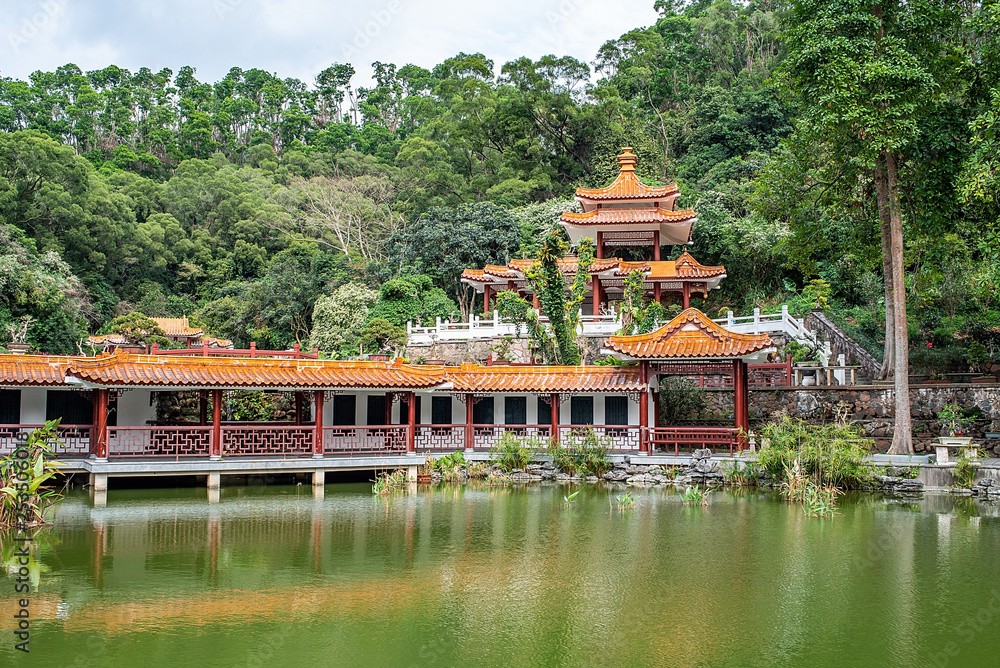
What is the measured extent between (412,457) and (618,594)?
9083 millimetres

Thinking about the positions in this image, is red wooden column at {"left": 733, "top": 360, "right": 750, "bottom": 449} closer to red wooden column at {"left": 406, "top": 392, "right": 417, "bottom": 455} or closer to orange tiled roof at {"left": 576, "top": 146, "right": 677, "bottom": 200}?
red wooden column at {"left": 406, "top": 392, "right": 417, "bottom": 455}

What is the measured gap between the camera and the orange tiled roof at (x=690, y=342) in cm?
1702

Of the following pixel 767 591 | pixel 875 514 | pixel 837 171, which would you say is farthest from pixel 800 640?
pixel 837 171

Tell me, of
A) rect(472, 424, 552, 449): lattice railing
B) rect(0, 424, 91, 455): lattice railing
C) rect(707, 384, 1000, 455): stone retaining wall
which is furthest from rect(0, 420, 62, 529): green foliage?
rect(707, 384, 1000, 455): stone retaining wall

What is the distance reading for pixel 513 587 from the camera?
28.0ft

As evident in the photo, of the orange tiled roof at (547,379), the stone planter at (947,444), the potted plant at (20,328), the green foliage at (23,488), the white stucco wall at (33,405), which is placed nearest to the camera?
the green foliage at (23,488)

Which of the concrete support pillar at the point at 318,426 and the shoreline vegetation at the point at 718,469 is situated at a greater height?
the concrete support pillar at the point at 318,426

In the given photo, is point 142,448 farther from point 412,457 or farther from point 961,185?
point 961,185

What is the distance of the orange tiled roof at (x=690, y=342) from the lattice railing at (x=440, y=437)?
3.76 m


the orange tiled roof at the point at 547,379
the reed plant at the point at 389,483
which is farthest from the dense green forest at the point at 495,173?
the reed plant at the point at 389,483

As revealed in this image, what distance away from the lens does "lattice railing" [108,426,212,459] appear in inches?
606

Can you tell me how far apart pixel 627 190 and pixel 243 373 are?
18.8m

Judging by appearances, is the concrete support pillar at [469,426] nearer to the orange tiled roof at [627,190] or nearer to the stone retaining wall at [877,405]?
the stone retaining wall at [877,405]

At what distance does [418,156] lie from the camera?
151 feet
